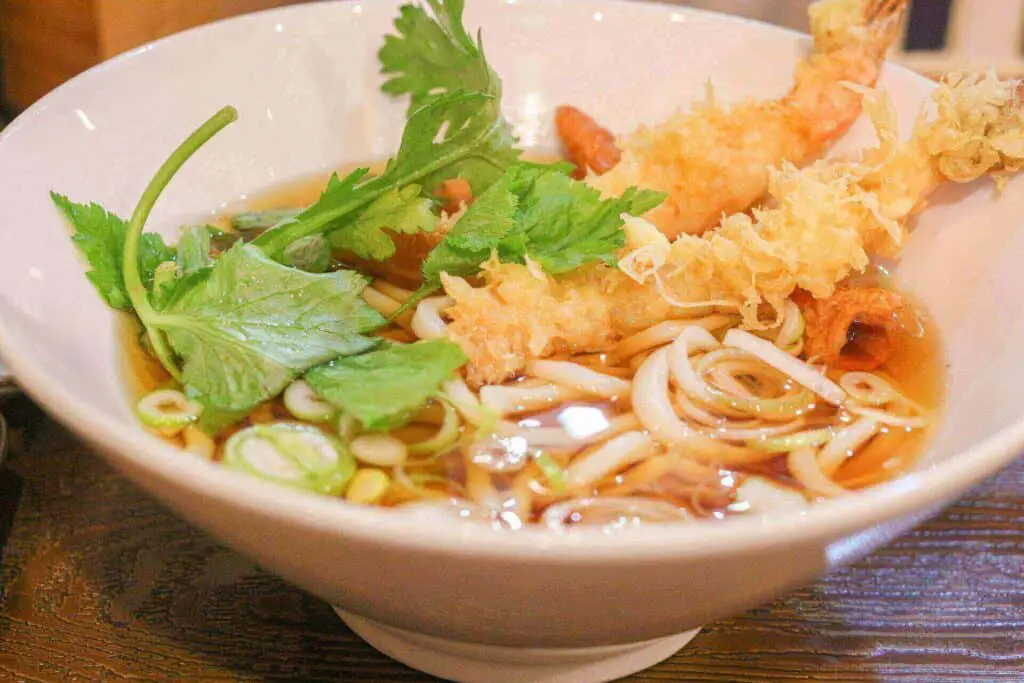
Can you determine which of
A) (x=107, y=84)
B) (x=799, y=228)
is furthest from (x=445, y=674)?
(x=107, y=84)

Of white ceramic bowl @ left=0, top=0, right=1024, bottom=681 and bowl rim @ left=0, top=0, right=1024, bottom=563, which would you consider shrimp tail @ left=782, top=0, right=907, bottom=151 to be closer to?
white ceramic bowl @ left=0, top=0, right=1024, bottom=681

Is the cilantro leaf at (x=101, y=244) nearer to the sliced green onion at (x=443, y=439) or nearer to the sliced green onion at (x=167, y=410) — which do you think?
the sliced green onion at (x=167, y=410)

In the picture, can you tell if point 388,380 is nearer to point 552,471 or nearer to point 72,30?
point 552,471

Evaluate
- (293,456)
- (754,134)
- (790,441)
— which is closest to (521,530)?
(293,456)

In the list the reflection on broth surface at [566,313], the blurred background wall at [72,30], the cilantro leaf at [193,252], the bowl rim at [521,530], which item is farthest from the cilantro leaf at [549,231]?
the blurred background wall at [72,30]

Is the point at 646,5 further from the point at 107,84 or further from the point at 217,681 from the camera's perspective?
the point at 217,681

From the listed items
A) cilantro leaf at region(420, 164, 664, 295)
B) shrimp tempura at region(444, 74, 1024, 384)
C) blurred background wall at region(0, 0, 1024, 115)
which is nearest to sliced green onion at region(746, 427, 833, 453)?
shrimp tempura at region(444, 74, 1024, 384)
